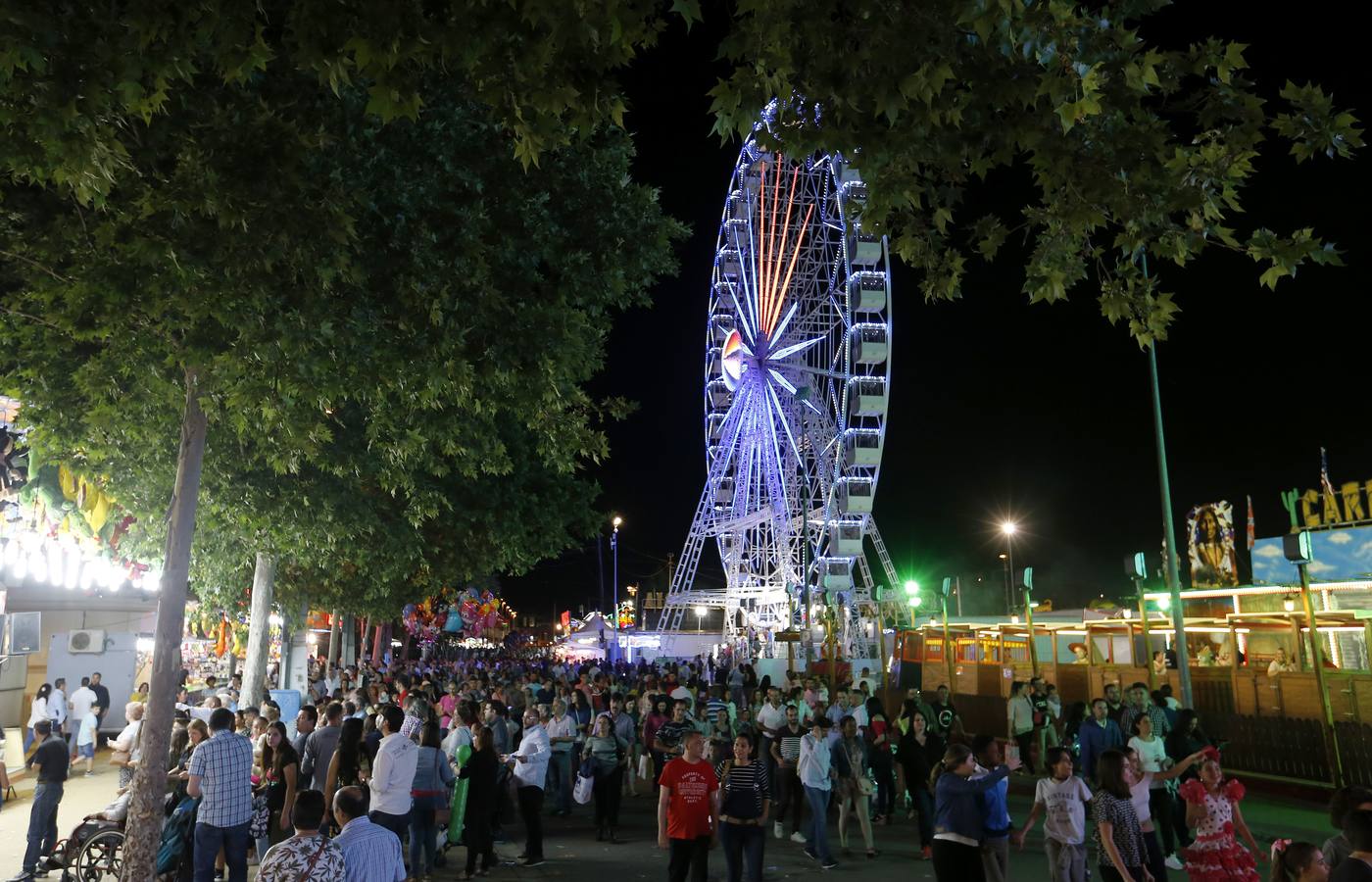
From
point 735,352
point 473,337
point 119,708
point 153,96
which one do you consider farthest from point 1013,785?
point 735,352

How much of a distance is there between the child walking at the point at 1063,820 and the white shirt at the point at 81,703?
18627 mm

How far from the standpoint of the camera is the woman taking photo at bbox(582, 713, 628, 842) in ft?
43.9

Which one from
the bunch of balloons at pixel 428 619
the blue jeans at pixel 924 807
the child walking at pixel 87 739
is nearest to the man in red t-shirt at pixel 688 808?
the blue jeans at pixel 924 807

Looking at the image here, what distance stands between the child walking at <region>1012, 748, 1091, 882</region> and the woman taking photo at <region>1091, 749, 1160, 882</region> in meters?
0.37

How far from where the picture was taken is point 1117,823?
7.22m

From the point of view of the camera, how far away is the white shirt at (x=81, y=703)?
19.7 m

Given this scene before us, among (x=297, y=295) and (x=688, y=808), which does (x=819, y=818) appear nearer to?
(x=688, y=808)

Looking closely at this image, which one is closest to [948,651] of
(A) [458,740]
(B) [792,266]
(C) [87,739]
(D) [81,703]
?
(A) [458,740]

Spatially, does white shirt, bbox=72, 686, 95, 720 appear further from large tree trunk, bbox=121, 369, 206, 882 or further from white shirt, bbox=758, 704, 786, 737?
white shirt, bbox=758, 704, 786, 737

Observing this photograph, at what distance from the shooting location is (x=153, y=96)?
6.30m

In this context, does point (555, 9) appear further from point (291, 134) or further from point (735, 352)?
point (735, 352)

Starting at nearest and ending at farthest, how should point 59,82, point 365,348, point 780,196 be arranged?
point 59,82 → point 365,348 → point 780,196

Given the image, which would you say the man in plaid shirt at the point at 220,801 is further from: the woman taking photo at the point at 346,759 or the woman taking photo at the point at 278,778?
the woman taking photo at the point at 346,759

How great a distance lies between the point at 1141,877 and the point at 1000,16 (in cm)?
590
